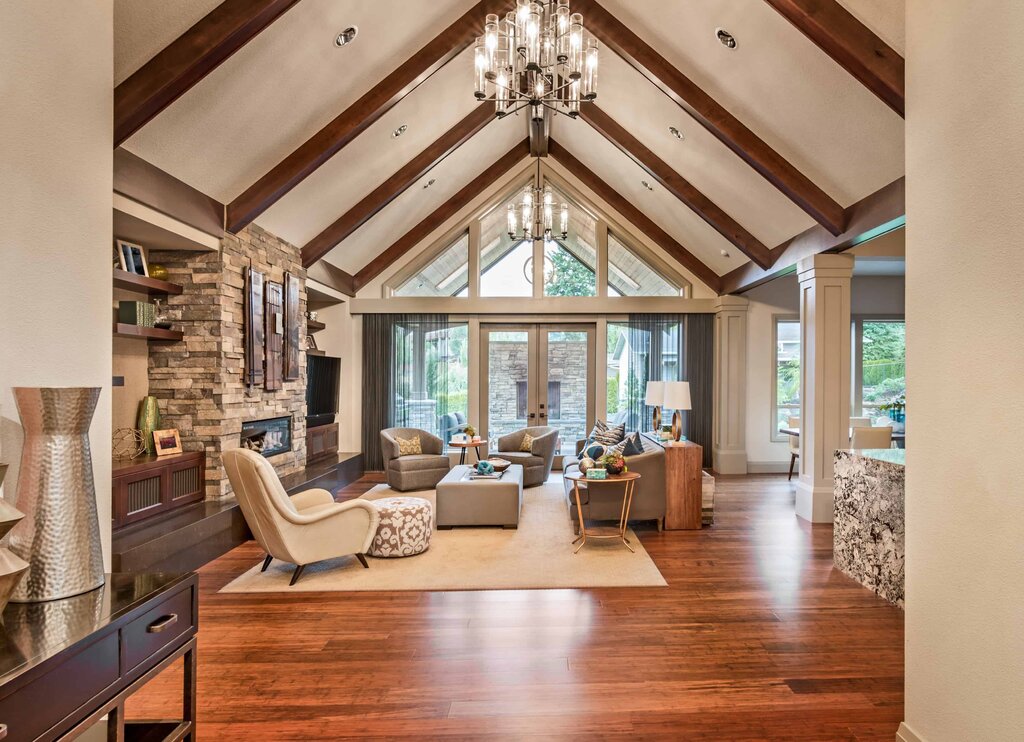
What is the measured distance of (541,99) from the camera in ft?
12.0

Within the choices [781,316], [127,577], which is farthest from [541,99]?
[781,316]

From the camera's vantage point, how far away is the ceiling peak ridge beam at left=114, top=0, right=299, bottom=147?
3307 millimetres

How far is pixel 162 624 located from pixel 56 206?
145 centimetres

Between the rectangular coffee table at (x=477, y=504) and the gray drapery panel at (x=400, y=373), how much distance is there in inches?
121

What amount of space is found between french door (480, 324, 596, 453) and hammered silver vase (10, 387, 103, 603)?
21.9 feet

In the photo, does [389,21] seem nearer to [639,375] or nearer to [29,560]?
[29,560]

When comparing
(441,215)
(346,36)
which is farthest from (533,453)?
(346,36)

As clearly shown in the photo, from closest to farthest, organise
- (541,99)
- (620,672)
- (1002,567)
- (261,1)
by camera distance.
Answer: (1002,567)
(620,672)
(261,1)
(541,99)

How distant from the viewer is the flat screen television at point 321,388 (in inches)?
287

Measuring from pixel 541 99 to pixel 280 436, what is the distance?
4.36m

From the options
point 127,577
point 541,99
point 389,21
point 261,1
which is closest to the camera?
point 127,577

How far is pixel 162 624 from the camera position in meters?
1.70

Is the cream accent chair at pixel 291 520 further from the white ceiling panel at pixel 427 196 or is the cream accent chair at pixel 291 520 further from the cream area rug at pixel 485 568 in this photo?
the white ceiling panel at pixel 427 196

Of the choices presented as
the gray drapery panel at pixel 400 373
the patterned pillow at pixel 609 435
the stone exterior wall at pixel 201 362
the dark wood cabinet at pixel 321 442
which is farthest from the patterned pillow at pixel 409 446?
the stone exterior wall at pixel 201 362
